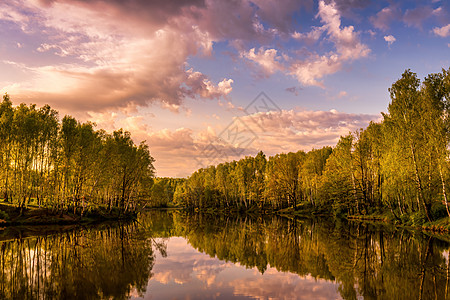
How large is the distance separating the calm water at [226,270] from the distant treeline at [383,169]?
12660mm

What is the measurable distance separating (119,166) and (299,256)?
4570cm

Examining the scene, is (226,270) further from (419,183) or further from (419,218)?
(419,218)

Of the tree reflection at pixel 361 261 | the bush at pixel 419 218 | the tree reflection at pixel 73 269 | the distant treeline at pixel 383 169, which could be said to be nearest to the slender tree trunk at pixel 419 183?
the distant treeline at pixel 383 169

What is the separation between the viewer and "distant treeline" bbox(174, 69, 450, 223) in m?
34.6

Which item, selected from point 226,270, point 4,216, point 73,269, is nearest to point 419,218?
point 226,270

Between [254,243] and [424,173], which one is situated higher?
[424,173]

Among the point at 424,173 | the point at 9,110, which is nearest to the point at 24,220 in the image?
the point at 9,110

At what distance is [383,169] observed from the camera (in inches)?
1567

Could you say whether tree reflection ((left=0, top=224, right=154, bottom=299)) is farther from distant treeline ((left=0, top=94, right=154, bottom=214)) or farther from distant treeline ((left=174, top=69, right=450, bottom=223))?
distant treeline ((left=174, top=69, right=450, bottom=223))

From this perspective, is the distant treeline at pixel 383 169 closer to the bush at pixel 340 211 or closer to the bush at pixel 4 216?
the bush at pixel 340 211

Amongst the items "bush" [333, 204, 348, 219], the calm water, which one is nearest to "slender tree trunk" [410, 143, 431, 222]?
the calm water

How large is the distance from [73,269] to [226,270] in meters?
8.58

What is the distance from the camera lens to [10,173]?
41000 mm

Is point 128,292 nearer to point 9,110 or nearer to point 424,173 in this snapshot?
point 424,173
